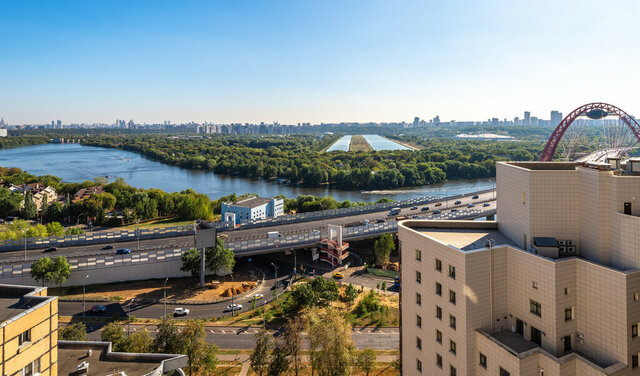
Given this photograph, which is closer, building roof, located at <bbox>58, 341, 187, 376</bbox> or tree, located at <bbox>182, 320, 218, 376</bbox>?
building roof, located at <bbox>58, 341, 187, 376</bbox>

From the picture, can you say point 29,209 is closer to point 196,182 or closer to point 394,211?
point 196,182

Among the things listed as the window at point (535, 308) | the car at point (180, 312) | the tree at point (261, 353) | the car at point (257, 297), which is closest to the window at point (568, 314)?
the window at point (535, 308)

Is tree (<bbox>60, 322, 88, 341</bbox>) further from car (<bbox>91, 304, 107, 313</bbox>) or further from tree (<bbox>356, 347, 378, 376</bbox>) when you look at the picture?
tree (<bbox>356, 347, 378, 376</bbox>)

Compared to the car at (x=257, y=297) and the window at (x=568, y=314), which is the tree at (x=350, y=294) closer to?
the car at (x=257, y=297)

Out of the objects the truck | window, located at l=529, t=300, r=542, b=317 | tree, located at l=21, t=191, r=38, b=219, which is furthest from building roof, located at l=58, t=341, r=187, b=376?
tree, located at l=21, t=191, r=38, b=219

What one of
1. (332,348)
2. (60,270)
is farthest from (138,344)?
(60,270)

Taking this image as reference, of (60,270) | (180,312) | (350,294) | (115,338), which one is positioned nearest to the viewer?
(115,338)

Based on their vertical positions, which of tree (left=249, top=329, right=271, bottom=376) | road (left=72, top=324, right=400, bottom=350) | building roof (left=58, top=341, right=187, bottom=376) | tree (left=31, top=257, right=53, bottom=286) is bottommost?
road (left=72, top=324, right=400, bottom=350)
